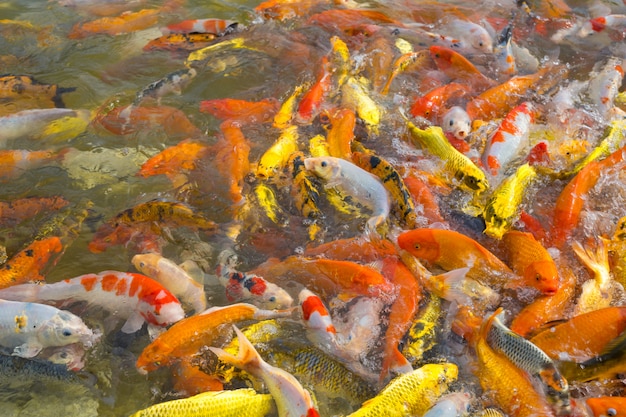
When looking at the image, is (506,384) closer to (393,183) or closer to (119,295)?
(393,183)

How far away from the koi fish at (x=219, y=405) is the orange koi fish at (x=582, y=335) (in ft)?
Answer: 4.97

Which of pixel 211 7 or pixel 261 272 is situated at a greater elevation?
pixel 211 7

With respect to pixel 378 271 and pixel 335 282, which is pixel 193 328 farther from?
pixel 378 271

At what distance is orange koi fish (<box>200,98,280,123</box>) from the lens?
459 centimetres

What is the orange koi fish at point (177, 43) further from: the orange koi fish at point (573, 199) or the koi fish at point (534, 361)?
the koi fish at point (534, 361)

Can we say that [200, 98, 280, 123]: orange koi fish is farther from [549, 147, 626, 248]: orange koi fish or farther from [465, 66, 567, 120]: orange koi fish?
[549, 147, 626, 248]: orange koi fish

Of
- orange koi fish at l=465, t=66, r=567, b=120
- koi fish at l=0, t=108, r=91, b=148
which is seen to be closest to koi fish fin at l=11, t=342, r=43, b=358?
koi fish at l=0, t=108, r=91, b=148

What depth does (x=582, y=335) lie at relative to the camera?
9.32 feet

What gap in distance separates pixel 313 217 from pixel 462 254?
1.04 m

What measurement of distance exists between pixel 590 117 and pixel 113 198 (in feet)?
13.4

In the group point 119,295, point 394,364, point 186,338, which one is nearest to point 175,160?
point 119,295

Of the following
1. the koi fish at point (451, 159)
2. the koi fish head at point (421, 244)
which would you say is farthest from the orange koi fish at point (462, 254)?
the koi fish at point (451, 159)

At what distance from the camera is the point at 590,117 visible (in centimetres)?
468

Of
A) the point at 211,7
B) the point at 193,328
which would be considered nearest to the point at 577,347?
the point at 193,328
